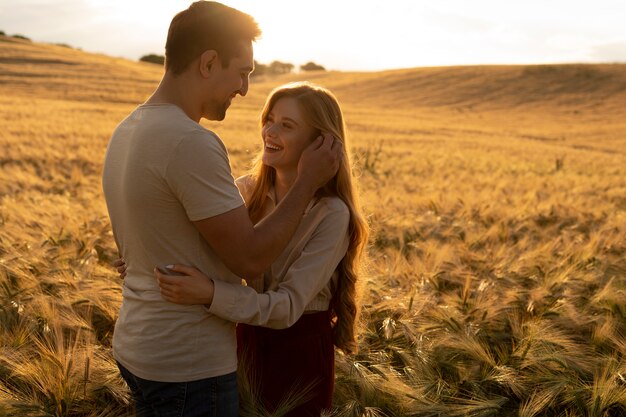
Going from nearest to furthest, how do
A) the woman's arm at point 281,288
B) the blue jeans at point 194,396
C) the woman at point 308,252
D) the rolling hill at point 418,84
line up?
the woman's arm at point 281,288, the blue jeans at point 194,396, the woman at point 308,252, the rolling hill at point 418,84

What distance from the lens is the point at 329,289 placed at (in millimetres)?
2523

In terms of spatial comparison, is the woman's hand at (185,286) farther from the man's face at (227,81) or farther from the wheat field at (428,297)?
the wheat field at (428,297)

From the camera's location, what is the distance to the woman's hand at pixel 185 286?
1.85m

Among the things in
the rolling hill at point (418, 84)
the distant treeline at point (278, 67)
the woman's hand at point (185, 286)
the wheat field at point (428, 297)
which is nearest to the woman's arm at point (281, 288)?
the woman's hand at point (185, 286)

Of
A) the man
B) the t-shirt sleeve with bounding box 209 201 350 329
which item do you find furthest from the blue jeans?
the t-shirt sleeve with bounding box 209 201 350 329

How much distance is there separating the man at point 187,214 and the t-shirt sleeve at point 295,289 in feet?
0.24

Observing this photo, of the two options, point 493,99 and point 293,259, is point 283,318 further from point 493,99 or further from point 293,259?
point 493,99

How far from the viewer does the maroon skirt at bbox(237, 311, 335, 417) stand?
242cm

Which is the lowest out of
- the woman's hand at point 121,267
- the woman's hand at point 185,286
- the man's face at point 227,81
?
the woman's hand at point 121,267

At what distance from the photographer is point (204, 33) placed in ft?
6.19

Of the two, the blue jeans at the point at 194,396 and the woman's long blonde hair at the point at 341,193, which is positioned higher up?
the woman's long blonde hair at the point at 341,193

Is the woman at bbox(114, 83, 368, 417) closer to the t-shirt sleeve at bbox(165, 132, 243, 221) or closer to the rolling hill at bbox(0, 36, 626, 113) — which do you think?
the t-shirt sleeve at bbox(165, 132, 243, 221)

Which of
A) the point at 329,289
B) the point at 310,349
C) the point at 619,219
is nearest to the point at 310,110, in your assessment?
the point at 329,289

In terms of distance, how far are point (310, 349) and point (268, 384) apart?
205mm
